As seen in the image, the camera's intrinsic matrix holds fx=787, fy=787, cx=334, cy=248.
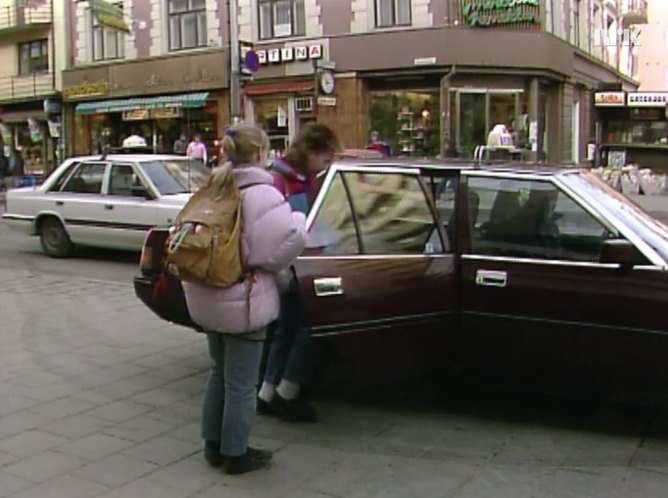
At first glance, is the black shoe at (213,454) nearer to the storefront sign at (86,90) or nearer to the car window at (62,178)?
the car window at (62,178)

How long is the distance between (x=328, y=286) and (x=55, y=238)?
8490 mm

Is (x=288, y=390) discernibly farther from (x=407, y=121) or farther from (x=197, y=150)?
(x=197, y=150)

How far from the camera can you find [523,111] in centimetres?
2319

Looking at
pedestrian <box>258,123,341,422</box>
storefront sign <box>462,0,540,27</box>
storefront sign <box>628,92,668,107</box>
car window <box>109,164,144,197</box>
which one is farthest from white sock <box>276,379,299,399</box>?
storefront sign <box>628,92,668,107</box>

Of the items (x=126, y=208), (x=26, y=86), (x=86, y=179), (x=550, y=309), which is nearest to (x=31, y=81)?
(x=26, y=86)

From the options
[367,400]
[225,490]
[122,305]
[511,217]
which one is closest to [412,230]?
[511,217]

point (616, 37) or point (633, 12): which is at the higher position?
point (633, 12)

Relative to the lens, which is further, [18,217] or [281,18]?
[281,18]

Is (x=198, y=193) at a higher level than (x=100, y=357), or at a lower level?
higher

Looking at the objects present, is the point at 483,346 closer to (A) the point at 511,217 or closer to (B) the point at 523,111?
(A) the point at 511,217

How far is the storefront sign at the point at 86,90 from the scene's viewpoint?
90.7 feet

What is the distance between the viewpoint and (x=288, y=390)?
15.7 ft

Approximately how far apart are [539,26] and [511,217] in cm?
1958

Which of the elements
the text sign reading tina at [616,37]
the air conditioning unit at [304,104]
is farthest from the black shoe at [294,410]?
the text sign reading tina at [616,37]
